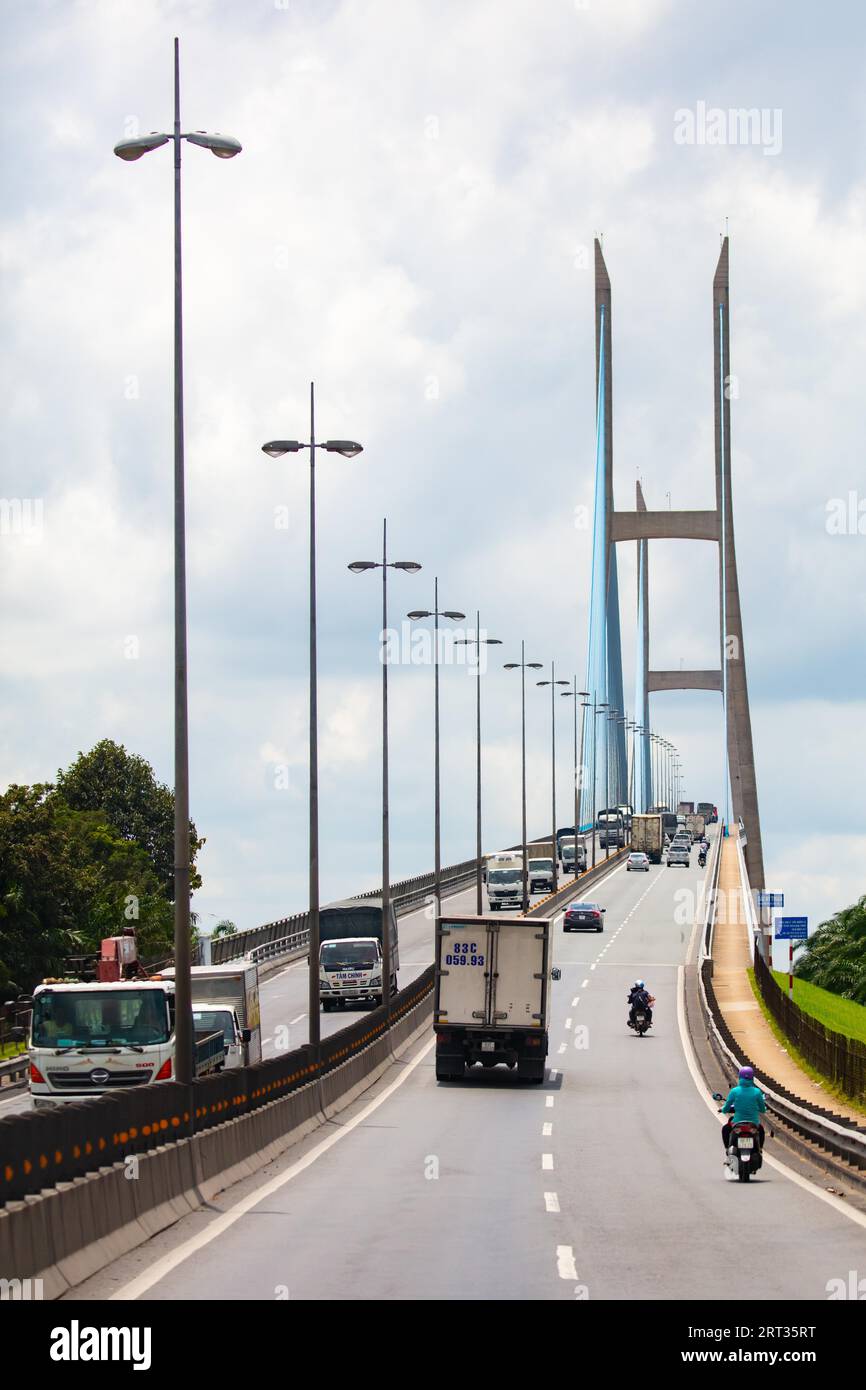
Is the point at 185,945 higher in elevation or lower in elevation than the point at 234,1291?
higher

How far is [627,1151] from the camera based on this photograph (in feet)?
95.0

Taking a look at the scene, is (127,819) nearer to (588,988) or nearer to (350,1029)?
(588,988)

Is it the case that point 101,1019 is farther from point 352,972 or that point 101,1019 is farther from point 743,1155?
point 352,972

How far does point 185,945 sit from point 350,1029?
2010cm

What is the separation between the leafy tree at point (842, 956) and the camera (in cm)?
9294

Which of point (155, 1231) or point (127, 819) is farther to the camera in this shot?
point (127, 819)

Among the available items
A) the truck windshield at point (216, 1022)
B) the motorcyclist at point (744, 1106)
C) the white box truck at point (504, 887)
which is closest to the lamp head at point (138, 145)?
the motorcyclist at point (744, 1106)

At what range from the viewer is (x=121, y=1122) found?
1891 cm

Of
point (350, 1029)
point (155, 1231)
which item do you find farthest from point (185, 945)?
point (350, 1029)

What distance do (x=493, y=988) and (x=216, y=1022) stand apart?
696 cm

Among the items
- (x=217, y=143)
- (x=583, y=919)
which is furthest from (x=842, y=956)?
(x=217, y=143)

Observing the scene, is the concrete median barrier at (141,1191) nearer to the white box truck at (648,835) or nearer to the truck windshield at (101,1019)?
the truck windshield at (101,1019)

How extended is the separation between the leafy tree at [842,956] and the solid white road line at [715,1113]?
1960 cm

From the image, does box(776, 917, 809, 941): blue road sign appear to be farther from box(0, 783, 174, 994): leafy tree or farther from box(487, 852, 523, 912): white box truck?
box(487, 852, 523, 912): white box truck
